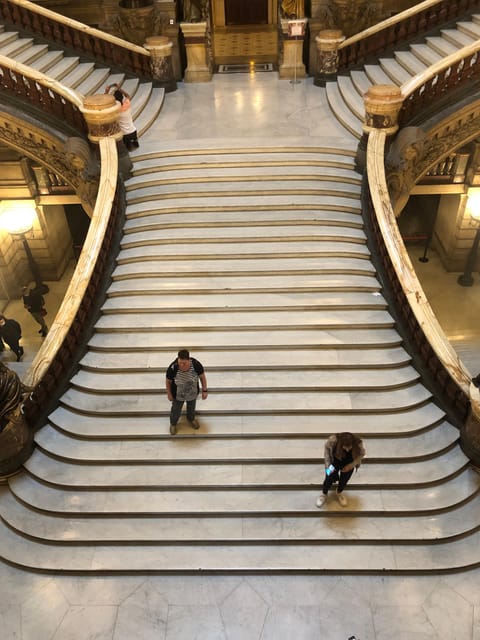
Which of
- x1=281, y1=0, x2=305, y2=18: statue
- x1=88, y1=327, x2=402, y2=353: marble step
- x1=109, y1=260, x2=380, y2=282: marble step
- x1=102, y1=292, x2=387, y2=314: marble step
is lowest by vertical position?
x1=88, y1=327, x2=402, y2=353: marble step

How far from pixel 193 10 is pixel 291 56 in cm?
208

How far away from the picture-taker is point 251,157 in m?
8.09

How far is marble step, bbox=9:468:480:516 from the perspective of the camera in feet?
17.1

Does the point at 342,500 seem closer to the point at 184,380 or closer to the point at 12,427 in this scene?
the point at 184,380

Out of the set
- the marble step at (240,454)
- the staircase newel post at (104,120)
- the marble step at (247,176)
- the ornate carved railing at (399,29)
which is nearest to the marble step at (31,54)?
the staircase newel post at (104,120)

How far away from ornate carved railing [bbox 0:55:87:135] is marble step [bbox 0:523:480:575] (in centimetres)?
592

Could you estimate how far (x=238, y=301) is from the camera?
264 inches

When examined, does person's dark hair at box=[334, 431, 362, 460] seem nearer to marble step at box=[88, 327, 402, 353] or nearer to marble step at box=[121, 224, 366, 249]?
marble step at box=[88, 327, 402, 353]

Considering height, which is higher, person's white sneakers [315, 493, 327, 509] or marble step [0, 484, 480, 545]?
person's white sneakers [315, 493, 327, 509]

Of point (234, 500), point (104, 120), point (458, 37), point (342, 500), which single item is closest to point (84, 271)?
point (104, 120)

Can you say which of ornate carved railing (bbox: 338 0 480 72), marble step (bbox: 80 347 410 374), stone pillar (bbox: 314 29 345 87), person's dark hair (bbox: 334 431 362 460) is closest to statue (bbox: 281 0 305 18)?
stone pillar (bbox: 314 29 345 87)

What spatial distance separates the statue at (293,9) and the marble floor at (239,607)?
33.2 ft

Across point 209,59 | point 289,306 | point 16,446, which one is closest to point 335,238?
point 289,306

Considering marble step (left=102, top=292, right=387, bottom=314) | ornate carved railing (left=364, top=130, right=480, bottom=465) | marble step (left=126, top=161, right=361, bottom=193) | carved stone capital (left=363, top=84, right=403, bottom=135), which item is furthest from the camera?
marble step (left=126, top=161, right=361, bottom=193)
